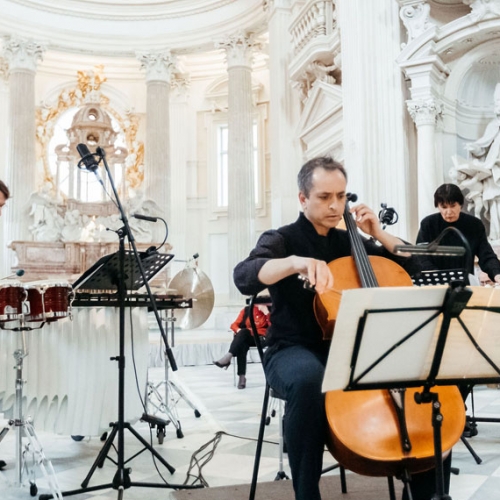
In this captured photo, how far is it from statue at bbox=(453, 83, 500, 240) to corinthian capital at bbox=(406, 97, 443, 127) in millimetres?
511

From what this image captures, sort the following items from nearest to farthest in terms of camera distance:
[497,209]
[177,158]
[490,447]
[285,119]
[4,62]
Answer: [490,447] < [497,209] < [285,119] < [4,62] < [177,158]

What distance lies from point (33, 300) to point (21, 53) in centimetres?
1504

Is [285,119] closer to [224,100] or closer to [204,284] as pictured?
[204,284]

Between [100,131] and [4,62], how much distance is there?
13.2 feet

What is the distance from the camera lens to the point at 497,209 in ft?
22.9

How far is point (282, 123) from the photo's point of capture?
40.3 feet

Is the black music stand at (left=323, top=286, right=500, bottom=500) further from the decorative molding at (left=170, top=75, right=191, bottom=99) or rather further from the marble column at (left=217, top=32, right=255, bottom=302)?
the decorative molding at (left=170, top=75, right=191, bottom=99)

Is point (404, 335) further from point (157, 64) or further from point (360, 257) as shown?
point (157, 64)

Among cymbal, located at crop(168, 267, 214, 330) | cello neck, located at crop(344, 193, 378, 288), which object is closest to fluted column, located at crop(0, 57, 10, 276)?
cymbal, located at crop(168, 267, 214, 330)

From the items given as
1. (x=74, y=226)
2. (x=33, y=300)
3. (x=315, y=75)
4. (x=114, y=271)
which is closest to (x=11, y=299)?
(x=33, y=300)

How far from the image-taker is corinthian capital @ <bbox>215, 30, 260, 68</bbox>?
16.5 metres

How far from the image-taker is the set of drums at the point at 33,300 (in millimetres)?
3215

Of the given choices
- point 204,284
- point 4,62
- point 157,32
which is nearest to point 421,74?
point 204,284

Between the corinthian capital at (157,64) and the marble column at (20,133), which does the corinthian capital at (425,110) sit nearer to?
the marble column at (20,133)
